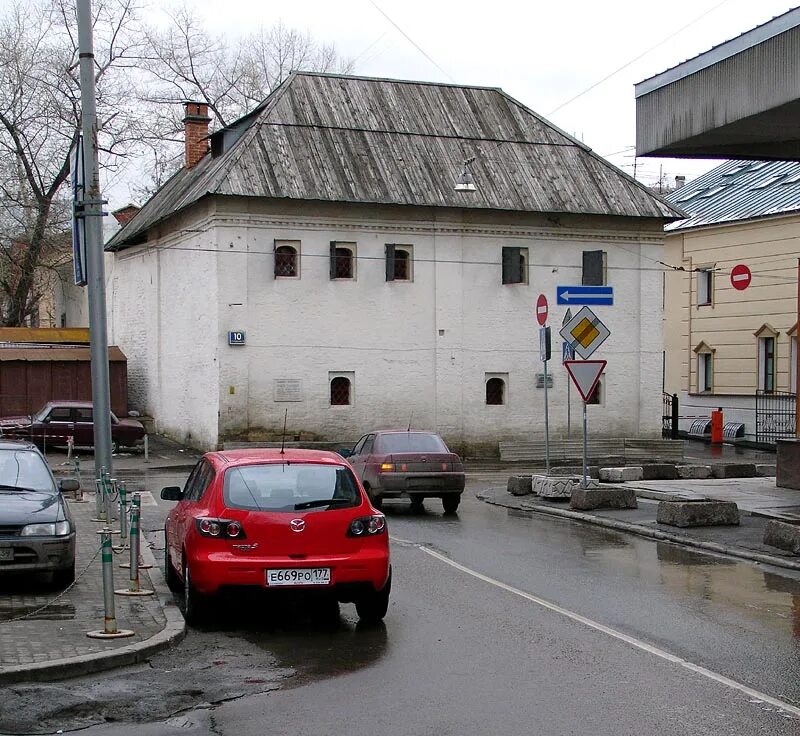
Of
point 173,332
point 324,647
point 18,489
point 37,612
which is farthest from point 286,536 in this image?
point 173,332

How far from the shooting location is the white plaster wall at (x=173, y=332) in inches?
1330

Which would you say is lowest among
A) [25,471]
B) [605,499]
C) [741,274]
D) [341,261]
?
[605,499]

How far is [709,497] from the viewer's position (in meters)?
20.2

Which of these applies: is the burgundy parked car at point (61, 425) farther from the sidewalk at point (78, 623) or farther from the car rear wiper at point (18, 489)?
Answer: the car rear wiper at point (18, 489)

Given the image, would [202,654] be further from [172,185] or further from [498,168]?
[172,185]

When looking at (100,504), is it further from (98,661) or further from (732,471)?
(732,471)

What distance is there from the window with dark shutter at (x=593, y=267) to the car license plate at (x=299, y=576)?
27708mm

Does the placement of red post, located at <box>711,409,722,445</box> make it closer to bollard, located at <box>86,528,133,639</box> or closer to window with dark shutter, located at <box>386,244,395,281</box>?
window with dark shutter, located at <box>386,244,395,281</box>

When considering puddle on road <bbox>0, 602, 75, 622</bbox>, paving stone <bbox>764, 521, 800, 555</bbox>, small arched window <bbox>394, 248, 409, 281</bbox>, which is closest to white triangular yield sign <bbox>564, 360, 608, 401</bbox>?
paving stone <bbox>764, 521, 800, 555</bbox>

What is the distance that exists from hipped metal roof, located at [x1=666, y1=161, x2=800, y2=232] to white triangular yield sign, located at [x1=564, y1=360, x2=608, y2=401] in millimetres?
21454

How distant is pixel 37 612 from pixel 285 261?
24.3 metres

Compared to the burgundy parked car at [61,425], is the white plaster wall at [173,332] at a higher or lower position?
higher

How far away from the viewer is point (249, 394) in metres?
33.2

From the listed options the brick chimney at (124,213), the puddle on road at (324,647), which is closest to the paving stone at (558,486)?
the puddle on road at (324,647)
